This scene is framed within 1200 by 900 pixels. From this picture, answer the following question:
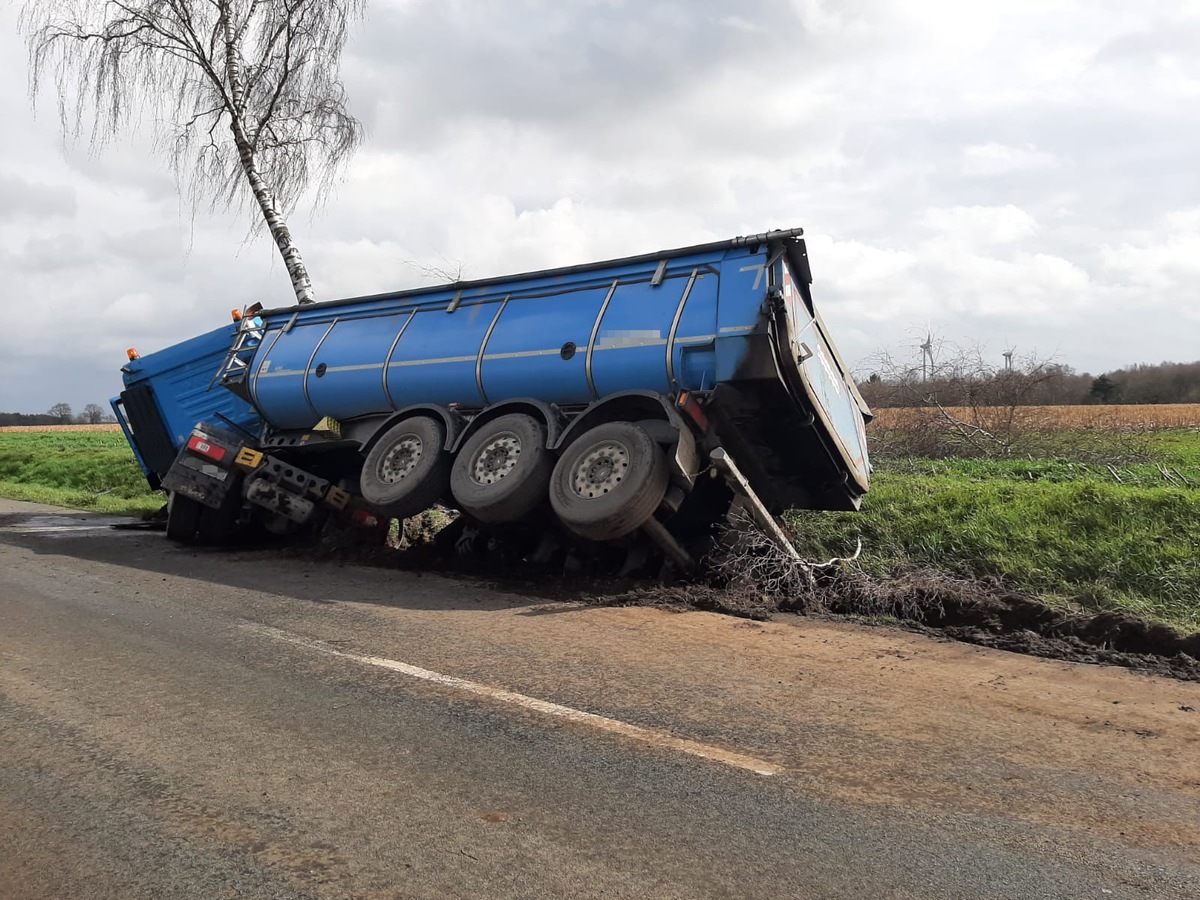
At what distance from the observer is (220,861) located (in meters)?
2.79

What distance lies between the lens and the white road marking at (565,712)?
358cm

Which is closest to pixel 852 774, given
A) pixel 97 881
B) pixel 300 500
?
pixel 97 881

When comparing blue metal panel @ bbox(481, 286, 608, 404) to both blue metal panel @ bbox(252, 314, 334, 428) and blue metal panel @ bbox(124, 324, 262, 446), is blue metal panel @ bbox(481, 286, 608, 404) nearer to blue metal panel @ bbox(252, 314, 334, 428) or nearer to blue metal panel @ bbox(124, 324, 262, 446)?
blue metal panel @ bbox(252, 314, 334, 428)

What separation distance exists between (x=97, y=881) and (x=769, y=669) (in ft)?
10.7

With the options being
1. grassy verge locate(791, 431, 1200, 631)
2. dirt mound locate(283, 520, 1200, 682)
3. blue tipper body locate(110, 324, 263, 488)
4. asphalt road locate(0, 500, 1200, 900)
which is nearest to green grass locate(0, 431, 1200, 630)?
grassy verge locate(791, 431, 1200, 631)

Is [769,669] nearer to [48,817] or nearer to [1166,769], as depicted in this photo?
[1166,769]

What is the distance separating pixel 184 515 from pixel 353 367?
2.69 metres

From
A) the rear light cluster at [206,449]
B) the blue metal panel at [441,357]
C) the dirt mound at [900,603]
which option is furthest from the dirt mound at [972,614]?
the rear light cluster at [206,449]

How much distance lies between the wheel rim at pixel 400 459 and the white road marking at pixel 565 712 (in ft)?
9.97

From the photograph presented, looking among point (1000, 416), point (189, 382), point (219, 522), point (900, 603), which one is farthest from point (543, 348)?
point (1000, 416)

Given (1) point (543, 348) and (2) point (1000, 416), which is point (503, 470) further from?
(2) point (1000, 416)

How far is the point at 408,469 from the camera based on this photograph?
8438mm

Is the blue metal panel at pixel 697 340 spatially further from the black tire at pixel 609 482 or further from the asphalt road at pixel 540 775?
the asphalt road at pixel 540 775

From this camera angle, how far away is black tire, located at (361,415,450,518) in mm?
8172
